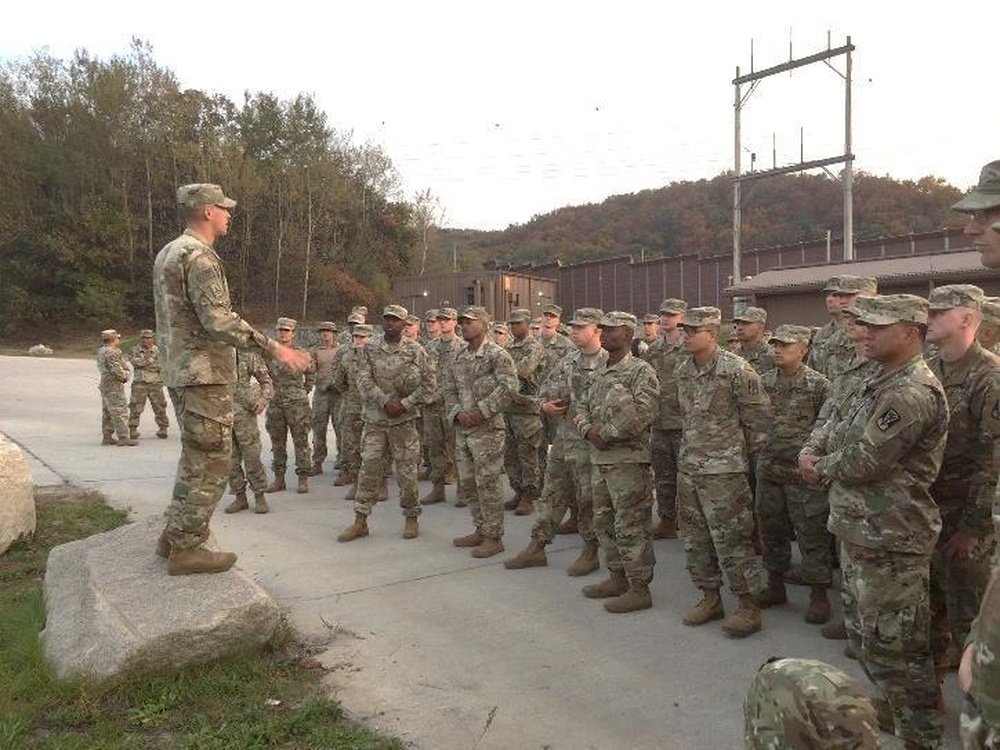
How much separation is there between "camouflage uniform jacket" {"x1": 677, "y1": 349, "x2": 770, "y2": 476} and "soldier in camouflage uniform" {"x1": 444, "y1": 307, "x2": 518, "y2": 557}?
2060 millimetres

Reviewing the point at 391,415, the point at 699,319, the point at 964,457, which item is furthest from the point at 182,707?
the point at 964,457

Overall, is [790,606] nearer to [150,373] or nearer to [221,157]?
[150,373]

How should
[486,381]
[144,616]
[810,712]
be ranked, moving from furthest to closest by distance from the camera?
[486,381], [144,616], [810,712]

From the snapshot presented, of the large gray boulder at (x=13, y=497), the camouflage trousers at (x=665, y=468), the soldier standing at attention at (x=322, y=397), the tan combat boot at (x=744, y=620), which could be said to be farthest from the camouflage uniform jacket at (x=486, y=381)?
the large gray boulder at (x=13, y=497)

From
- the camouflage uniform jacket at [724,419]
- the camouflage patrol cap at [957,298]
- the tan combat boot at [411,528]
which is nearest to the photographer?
the camouflage patrol cap at [957,298]

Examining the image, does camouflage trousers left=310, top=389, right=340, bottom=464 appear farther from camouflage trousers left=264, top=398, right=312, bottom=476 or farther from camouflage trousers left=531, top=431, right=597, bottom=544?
Answer: camouflage trousers left=531, top=431, right=597, bottom=544

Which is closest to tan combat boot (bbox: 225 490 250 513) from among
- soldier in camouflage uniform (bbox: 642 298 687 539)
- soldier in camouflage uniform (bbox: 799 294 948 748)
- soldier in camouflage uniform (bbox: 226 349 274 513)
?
soldier in camouflage uniform (bbox: 226 349 274 513)

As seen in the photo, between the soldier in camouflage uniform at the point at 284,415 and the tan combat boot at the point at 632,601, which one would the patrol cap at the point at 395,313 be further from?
the tan combat boot at the point at 632,601

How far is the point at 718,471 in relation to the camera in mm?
4891

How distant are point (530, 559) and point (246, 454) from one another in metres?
3.67

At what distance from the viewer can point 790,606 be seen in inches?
214

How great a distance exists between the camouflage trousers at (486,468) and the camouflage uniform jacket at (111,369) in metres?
8.17

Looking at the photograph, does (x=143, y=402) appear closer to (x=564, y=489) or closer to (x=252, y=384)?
(x=252, y=384)

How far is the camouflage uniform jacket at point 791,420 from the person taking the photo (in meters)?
5.48
